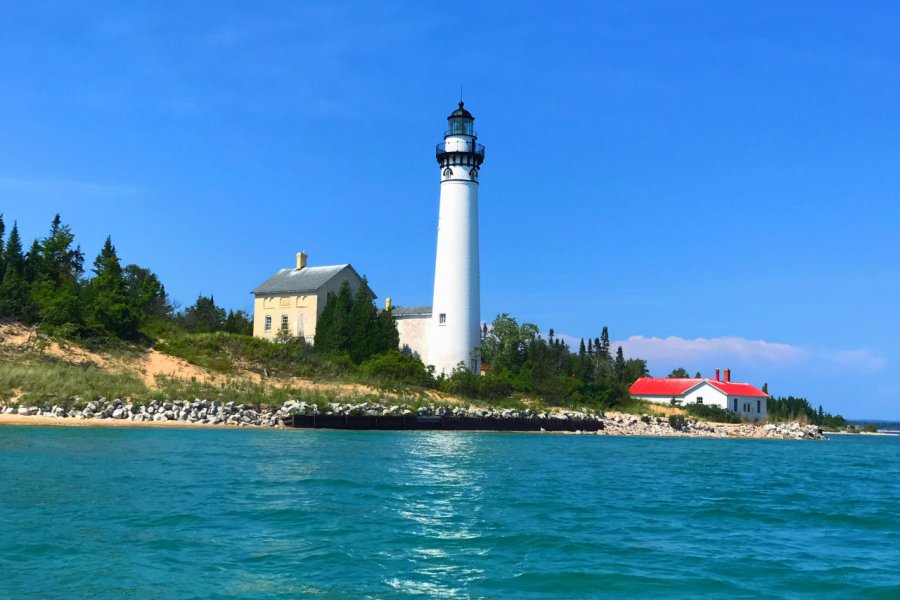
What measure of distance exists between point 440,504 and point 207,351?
92.6 feet

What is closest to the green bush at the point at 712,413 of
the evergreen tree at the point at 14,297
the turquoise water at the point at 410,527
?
the turquoise water at the point at 410,527

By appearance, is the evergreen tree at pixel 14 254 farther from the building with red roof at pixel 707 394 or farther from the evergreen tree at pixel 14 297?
the building with red roof at pixel 707 394

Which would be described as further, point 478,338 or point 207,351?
point 478,338

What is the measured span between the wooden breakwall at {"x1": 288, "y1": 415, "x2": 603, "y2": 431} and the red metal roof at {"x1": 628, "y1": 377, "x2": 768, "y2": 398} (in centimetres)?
1654

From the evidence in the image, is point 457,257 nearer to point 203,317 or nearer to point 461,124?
point 461,124

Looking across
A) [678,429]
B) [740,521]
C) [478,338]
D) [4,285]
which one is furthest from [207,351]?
[740,521]

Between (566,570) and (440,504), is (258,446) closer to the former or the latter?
→ (440,504)

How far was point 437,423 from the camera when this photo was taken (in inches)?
1433

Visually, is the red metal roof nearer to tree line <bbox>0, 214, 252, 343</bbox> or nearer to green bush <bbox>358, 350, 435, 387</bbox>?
green bush <bbox>358, 350, 435, 387</bbox>

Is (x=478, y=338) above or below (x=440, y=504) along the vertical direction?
above

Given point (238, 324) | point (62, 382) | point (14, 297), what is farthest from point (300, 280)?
point (62, 382)

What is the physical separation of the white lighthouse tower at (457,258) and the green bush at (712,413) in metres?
16.8

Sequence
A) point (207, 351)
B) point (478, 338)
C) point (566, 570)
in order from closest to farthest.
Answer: point (566, 570) → point (207, 351) → point (478, 338)

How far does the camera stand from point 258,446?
23.3 meters
